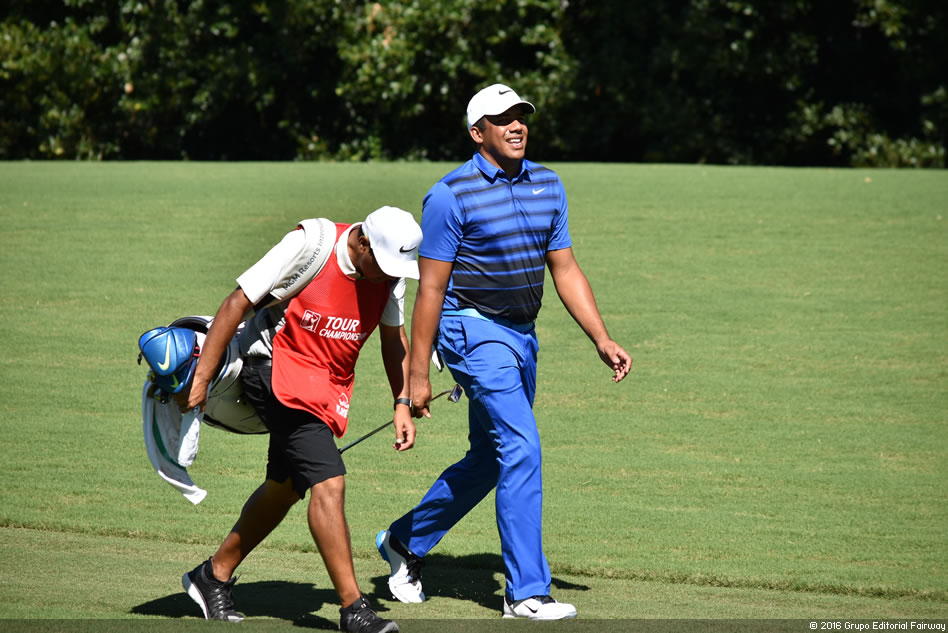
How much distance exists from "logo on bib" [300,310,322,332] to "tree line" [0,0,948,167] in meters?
21.1

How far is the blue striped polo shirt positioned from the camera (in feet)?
17.9

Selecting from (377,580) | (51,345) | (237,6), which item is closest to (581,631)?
(377,580)

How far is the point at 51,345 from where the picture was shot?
1136 centimetres

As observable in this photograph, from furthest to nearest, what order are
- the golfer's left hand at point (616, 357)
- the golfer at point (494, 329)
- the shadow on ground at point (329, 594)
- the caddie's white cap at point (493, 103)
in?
the golfer's left hand at point (616, 357), the caddie's white cap at point (493, 103), the shadow on ground at point (329, 594), the golfer at point (494, 329)

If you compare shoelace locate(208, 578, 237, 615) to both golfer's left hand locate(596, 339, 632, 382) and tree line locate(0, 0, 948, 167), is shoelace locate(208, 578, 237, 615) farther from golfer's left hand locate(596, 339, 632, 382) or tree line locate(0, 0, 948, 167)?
tree line locate(0, 0, 948, 167)

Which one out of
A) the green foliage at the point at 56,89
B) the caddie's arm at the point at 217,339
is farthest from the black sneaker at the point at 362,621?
the green foliage at the point at 56,89

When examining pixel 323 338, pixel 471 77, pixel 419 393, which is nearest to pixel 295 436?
pixel 323 338

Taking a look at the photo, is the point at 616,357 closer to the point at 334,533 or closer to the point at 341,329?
the point at 341,329

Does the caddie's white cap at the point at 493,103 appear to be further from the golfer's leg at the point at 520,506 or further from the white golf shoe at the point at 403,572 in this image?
the white golf shoe at the point at 403,572

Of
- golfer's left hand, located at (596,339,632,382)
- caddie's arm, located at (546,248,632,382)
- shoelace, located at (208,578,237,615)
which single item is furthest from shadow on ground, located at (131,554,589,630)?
caddie's arm, located at (546,248,632,382)

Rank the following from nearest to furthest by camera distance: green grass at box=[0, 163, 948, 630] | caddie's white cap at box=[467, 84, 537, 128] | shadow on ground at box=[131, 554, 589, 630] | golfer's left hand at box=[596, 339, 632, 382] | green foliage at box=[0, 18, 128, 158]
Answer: shadow on ground at box=[131, 554, 589, 630]
caddie's white cap at box=[467, 84, 537, 128]
golfer's left hand at box=[596, 339, 632, 382]
green grass at box=[0, 163, 948, 630]
green foliage at box=[0, 18, 128, 158]

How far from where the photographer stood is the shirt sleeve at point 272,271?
193 inches

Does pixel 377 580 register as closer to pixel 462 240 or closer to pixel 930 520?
pixel 462 240

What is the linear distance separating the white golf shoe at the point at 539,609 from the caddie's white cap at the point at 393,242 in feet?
4.89
